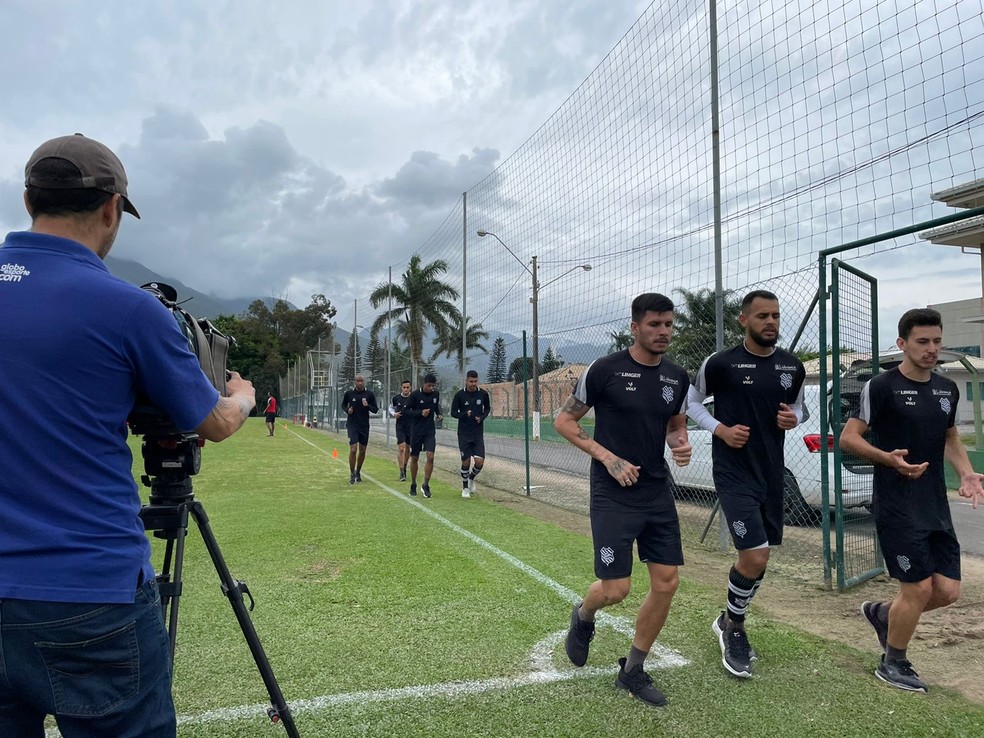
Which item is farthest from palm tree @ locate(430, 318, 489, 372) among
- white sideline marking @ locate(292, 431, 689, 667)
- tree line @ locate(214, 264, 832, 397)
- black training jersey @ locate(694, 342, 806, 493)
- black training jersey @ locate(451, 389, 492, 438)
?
black training jersey @ locate(694, 342, 806, 493)

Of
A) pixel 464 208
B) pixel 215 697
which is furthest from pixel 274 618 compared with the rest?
pixel 464 208

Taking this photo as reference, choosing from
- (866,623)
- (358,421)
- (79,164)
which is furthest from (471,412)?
(79,164)

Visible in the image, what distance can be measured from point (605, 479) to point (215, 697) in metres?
2.23

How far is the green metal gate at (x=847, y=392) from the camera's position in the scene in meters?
5.43

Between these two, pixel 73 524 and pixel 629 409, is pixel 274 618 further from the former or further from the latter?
pixel 73 524

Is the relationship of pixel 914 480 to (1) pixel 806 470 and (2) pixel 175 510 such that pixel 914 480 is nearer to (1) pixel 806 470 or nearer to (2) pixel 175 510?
(2) pixel 175 510

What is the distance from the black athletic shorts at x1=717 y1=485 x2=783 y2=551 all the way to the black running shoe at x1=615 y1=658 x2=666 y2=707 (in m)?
0.98

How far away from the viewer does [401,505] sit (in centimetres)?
988

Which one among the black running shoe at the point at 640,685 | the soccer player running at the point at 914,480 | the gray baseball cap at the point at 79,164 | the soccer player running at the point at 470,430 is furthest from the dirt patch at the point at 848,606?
the gray baseball cap at the point at 79,164

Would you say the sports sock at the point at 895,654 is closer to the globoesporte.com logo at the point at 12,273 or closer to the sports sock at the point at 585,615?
the sports sock at the point at 585,615

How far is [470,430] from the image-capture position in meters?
11.3

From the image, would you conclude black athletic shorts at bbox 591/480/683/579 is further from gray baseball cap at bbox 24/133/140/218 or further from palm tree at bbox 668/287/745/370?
palm tree at bbox 668/287/745/370

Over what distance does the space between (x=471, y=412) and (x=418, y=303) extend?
26543 mm

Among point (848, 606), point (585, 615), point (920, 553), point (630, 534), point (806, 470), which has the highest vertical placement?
point (630, 534)
